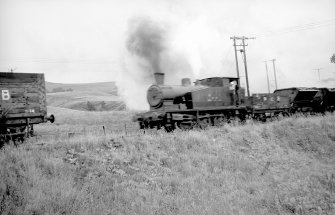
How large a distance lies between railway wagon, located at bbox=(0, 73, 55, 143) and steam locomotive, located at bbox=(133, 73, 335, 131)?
4.27 m

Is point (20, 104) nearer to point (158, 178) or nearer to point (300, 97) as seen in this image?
point (158, 178)

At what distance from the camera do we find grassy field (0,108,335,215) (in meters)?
→ 7.19

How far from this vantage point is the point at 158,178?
9344 mm

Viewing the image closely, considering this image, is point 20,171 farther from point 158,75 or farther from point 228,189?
point 158,75

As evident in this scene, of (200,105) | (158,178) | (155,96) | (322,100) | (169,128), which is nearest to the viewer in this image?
(158,178)

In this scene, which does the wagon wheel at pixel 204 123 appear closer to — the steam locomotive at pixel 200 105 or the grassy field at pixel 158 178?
the steam locomotive at pixel 200 105

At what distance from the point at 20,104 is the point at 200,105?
26.0 feet

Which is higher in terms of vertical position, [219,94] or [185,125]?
[219,94]

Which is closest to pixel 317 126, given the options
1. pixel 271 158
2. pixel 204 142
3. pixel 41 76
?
pixel 271 158

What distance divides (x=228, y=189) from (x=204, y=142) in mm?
3346

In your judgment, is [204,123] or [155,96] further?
[204,123]

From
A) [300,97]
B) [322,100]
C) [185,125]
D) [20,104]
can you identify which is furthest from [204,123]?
[322,100]

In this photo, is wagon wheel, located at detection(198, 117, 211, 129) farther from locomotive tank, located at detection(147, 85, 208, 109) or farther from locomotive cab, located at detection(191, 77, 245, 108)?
locomotive tank, located at detection(147, 85, 208, 109)

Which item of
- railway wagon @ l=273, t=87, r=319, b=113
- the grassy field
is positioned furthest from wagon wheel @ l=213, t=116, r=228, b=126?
railway wagon @ l=273, t=87, r=319, b=113
